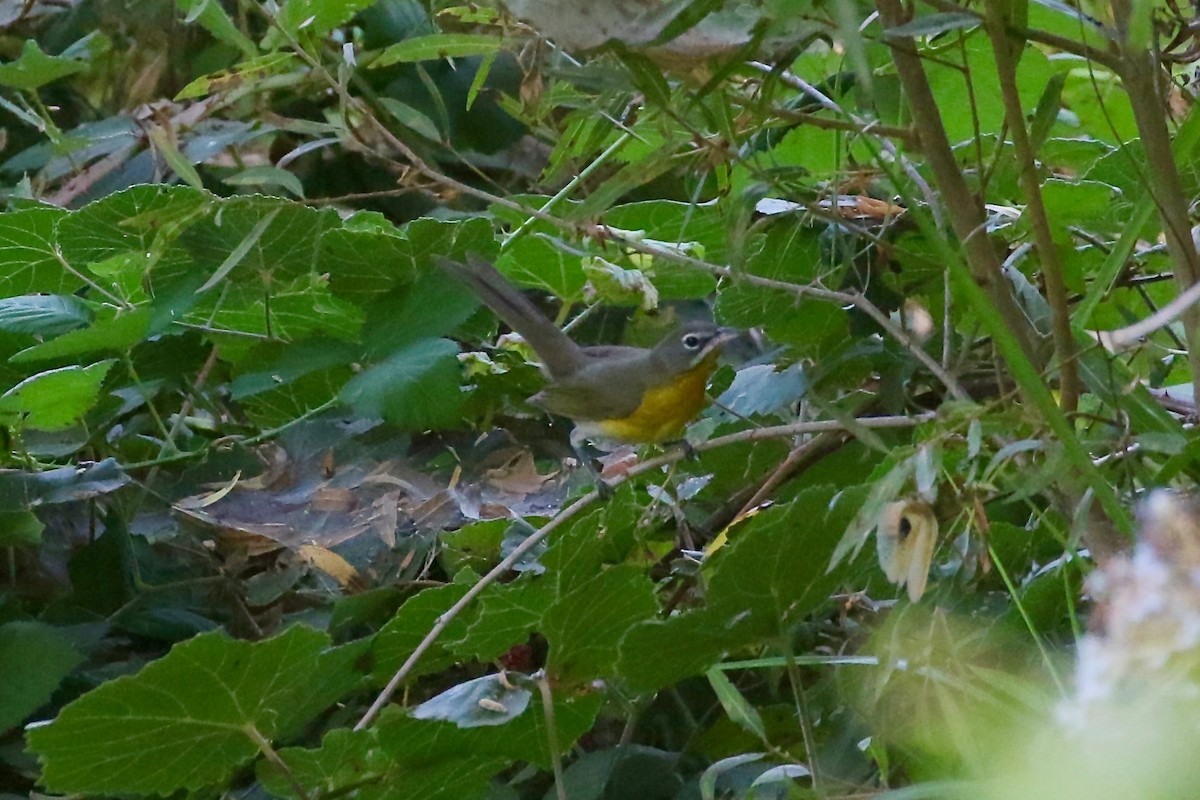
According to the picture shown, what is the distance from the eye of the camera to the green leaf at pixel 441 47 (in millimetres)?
644

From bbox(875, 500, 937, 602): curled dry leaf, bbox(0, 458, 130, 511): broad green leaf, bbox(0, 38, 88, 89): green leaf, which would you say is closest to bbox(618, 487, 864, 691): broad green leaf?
bbox(875, 500, 937, 602): curled dry leaf

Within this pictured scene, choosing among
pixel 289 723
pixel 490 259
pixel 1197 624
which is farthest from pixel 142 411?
pixel 1197 624

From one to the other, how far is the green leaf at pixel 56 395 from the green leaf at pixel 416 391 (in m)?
0.18

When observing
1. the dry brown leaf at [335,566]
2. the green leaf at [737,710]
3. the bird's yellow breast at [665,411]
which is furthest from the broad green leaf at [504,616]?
the bird's yellow breast at [665,411]

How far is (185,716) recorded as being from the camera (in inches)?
25.8

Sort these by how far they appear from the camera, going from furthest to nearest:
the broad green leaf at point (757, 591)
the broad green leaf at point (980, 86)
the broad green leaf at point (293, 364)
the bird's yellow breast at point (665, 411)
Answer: the bird's yellow breast at point (665, 411), the broad green leaf at point (293, 364), the broad green leaf at point (980, 86), the broad green leaf at point (757, 591)

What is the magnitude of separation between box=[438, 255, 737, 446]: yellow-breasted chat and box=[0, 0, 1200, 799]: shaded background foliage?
30 millimetres

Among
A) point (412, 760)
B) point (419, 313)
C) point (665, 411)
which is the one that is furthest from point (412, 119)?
point (412, 760)

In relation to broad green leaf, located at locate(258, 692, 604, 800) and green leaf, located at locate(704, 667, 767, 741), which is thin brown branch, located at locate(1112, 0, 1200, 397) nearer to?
green leaf, located at locate(704, 667, 767, 741)

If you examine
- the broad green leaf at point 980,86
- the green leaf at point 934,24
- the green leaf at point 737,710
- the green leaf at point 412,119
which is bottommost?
the green leaf at point 737,710

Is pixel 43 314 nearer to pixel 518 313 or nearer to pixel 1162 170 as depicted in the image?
pixel 518 313

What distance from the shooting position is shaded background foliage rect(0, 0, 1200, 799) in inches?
19.8

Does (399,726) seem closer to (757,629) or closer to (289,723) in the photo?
(289,723)

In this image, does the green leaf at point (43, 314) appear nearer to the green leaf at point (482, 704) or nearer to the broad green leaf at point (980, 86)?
the green leaf at point (482, 704)
